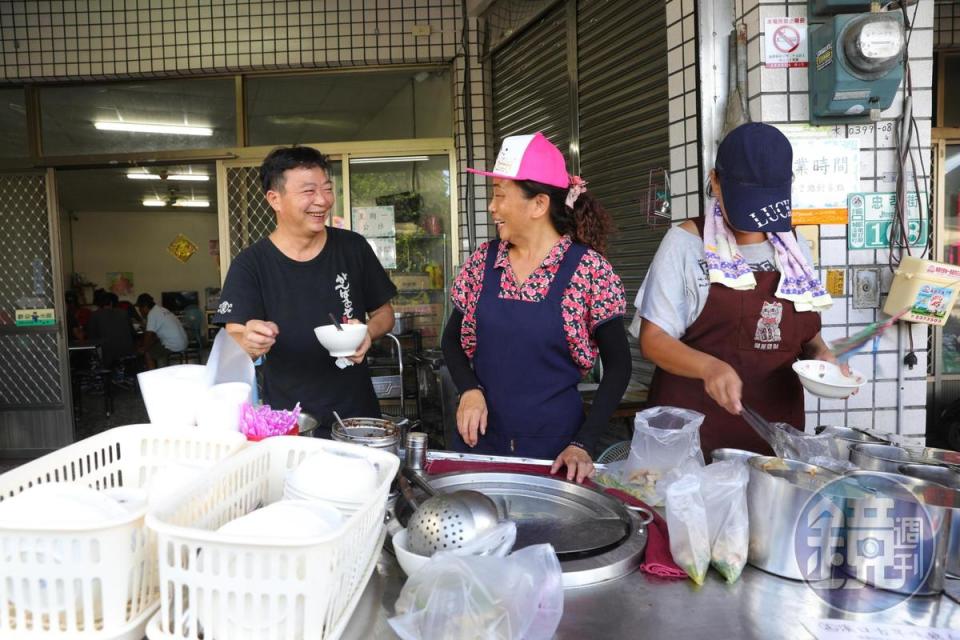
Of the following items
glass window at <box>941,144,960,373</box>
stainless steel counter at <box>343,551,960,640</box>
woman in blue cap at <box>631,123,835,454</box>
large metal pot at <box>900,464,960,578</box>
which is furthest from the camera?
glass window at <box>941,144,960,373</box>

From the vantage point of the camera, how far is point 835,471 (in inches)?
44.2

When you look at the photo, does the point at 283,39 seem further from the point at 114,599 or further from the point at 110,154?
the point at 114,599

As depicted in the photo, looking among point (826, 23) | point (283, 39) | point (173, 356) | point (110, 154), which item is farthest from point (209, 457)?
point (173, 356)

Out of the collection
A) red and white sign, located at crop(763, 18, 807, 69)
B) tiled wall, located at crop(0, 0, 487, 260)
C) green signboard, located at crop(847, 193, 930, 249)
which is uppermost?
tiled wall, located at crop(0, 0, 487, 260)

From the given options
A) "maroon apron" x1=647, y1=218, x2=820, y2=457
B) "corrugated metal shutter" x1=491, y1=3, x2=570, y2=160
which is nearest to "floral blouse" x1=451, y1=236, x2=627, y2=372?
"maroon apron" x1=647, y1=218, x2=820, y2=457

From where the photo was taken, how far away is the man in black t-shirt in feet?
7.60

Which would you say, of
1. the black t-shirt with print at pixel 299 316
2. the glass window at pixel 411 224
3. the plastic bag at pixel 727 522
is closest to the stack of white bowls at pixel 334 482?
the plastic bag at pixel 727 522

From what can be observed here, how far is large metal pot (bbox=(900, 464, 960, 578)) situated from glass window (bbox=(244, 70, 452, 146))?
463cm

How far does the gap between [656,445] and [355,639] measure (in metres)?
0.82

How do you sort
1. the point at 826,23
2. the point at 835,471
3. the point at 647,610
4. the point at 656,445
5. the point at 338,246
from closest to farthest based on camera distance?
the point at 647,610 → the point at 835,471 → the point at 656,445 → the point at 826,23 → the point at 338,246

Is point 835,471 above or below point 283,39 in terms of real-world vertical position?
below

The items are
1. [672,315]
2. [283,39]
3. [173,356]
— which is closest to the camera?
[672,315]

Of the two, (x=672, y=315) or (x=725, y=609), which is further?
(x=672, y=315)

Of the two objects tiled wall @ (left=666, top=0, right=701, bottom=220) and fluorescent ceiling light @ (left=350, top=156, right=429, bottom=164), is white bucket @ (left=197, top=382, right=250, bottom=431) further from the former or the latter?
fluorescent ceiling light @ (left=350, top=156, right=429, bottom=164)
